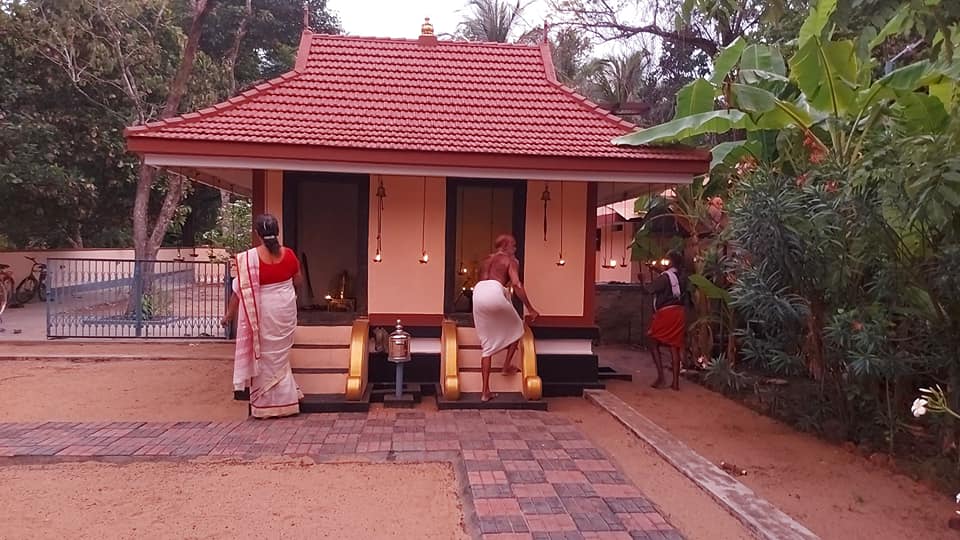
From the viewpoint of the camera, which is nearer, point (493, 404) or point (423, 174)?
point (423, 174)

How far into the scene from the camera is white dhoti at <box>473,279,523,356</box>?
691 cm

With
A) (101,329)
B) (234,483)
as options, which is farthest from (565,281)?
(101,329)

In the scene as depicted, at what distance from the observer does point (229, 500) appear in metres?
4.49

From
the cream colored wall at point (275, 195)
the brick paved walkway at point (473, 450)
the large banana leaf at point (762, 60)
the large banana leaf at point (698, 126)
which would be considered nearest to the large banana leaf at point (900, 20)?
the large banana leaf at point (698, 126)

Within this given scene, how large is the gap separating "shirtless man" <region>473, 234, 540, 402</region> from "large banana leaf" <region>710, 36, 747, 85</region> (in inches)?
122

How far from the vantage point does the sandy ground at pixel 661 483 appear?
4141 mm

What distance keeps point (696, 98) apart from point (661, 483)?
449cm

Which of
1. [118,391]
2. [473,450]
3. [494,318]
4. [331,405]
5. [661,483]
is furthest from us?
[118,391]

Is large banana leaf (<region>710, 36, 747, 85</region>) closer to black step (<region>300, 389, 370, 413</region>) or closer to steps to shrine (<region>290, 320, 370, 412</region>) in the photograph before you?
steps to shrine (<region>290, 320, 370, 412</region>)

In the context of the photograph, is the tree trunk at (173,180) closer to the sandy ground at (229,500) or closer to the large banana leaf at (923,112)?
the sandy ground at (229,500)

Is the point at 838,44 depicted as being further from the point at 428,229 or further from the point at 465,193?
the point at 465,193

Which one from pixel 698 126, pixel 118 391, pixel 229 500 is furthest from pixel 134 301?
pixel 698 126

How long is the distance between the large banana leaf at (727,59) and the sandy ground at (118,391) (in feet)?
21.0

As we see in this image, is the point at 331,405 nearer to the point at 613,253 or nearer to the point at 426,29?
the point at 426,29
